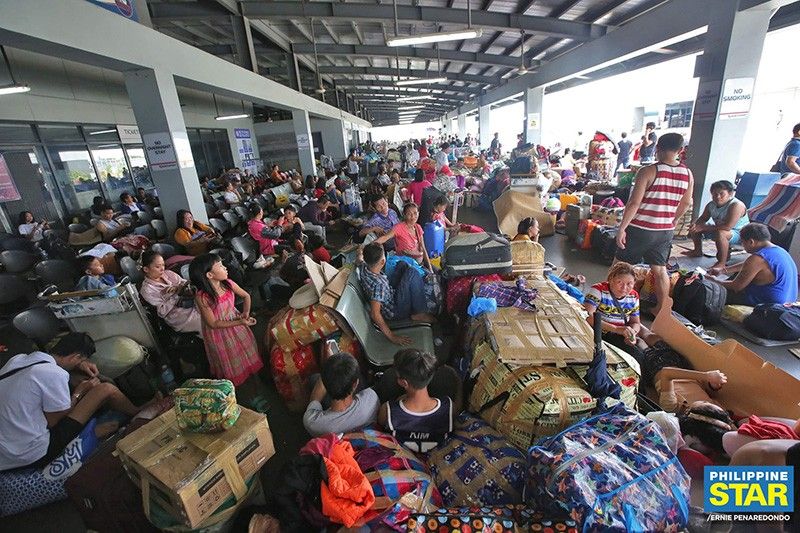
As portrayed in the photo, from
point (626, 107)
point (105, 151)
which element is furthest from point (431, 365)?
point (626, 107)

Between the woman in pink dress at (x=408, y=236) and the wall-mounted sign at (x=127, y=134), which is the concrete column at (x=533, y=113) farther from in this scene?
the wall-mounted sign at (x=127, y=134)

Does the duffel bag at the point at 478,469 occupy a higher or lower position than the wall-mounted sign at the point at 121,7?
lower

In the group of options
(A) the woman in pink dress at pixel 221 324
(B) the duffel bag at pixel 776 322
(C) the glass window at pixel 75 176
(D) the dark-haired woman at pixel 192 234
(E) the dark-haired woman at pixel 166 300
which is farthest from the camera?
(C) the glass window at pixel 75 176

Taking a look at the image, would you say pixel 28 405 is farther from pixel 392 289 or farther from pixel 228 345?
pixel 392 289

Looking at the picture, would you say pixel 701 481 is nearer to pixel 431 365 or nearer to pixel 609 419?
pixel 609 419

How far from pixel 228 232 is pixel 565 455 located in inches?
280

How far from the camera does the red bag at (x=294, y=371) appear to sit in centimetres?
292

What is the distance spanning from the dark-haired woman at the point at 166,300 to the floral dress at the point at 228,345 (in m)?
0.67

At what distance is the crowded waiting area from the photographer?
63.1 inches

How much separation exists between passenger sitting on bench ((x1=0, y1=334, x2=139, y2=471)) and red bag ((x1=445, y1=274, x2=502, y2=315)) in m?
3.00

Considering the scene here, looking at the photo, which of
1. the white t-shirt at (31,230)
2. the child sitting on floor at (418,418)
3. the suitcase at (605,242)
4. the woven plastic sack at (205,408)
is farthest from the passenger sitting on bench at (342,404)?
the white t-shirt at (31,230)

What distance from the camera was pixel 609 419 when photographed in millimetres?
1807

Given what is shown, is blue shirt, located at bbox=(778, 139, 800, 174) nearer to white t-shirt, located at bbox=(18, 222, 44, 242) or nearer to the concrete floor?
the concrete floor

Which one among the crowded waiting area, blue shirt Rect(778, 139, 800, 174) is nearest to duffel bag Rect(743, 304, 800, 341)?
the crowded waiting area
